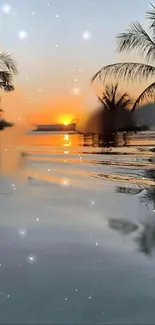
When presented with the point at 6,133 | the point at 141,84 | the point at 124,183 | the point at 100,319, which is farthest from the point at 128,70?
the point at 100,319

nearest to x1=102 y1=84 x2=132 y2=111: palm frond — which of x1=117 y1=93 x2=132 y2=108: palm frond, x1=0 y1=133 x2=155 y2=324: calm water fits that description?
x1=117 y1=93 x2=132 y2=108: palm frond

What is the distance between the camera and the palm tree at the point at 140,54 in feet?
21.1

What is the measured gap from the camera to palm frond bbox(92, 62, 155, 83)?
655 centimetres

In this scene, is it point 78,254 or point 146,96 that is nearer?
point 78,254

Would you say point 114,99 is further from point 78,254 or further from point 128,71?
point 78,254

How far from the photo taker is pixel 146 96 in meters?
6.61

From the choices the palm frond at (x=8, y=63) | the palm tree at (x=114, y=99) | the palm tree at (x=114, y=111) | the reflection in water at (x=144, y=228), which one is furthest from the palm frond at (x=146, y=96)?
the reflection in water at (x=144, y=228)

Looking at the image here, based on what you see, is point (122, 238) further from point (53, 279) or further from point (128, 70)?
point (128, 70)

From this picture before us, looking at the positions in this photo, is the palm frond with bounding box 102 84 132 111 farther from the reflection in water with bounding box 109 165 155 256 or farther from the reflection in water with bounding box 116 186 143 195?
the reflection in water with bounding box 109 165 155 256

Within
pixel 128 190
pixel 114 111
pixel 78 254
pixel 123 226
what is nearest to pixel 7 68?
pixel 114 111

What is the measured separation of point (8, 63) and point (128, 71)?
89.7 inches

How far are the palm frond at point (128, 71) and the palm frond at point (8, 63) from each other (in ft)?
5.53

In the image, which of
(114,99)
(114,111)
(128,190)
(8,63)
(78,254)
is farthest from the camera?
(114,111)

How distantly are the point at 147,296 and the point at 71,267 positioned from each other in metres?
0.41
